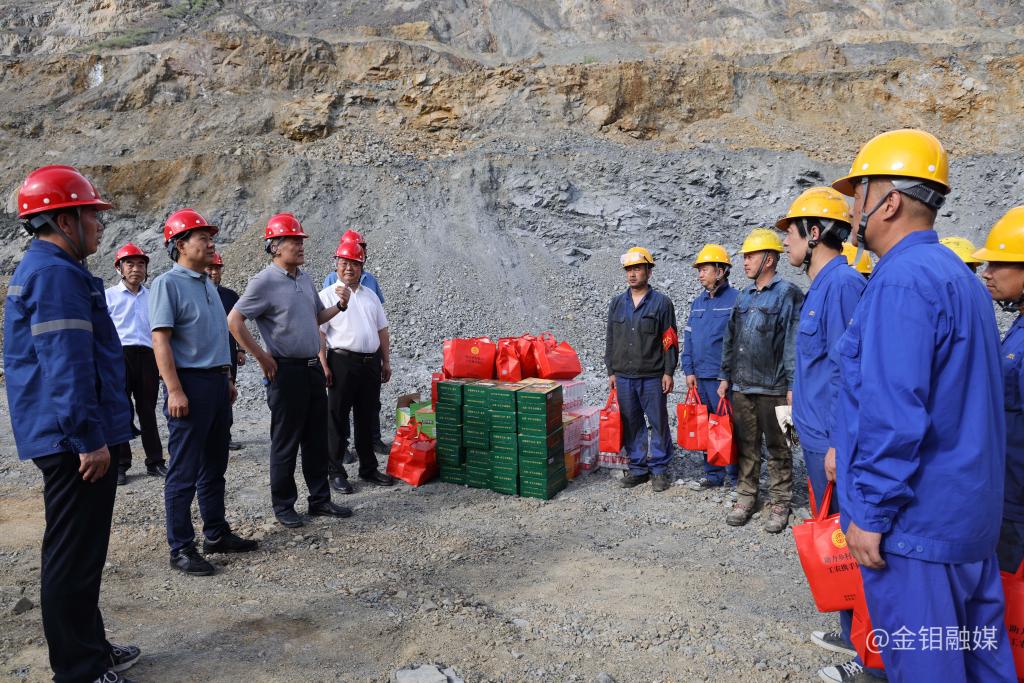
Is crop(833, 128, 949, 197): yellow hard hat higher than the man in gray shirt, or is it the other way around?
crop(833, 128, 949, 197): yellow hard hat

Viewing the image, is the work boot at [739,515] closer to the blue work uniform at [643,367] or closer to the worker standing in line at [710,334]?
the worker standing in line at [710,334]

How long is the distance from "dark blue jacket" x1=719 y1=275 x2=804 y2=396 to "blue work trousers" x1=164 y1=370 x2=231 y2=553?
3.61 meters

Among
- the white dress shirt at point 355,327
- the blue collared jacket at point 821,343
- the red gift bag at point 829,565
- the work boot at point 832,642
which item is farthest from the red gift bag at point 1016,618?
the white dress shirt at point 355,327

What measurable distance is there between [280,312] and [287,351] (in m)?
0.28

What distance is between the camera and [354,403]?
18.9 feet

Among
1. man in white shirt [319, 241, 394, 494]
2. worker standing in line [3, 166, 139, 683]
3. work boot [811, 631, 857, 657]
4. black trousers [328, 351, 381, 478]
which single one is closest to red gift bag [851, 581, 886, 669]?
work boot [811, 631, 857, 657]

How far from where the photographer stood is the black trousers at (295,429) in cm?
455

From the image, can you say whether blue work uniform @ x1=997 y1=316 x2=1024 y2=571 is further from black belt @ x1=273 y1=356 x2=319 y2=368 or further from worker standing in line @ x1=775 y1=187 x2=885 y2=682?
black belt @ x1=273 y1=356 x2=319 y2=368

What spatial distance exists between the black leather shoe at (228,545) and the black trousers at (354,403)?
1.37 metres

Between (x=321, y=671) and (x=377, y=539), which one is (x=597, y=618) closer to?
(x=321, y=671)

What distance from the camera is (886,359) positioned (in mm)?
1780

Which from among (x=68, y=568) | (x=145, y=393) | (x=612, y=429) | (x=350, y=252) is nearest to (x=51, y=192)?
(x=68, y=568)

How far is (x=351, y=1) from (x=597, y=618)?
33.6 m

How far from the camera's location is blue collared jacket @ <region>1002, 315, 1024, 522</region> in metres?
2.64
